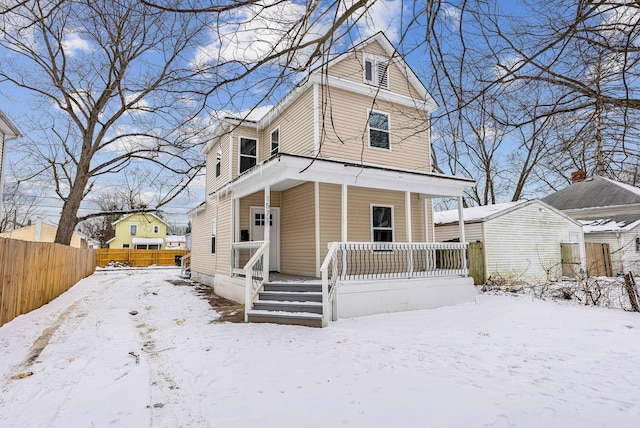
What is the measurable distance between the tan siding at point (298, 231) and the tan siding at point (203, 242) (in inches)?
134

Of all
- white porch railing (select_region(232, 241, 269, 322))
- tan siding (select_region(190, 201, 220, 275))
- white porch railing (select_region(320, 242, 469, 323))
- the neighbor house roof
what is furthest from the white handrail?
the neighbor house roof

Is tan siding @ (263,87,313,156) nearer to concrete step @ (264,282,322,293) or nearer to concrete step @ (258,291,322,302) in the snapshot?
concrete step @ (264,282,322,293)

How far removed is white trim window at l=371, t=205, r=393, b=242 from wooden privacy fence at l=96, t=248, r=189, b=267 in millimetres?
24575

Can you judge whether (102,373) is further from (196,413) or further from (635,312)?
(635,312)

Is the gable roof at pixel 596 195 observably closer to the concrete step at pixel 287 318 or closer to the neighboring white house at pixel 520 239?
the neighboring white house at pixel 520 239

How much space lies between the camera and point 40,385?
4.09 m

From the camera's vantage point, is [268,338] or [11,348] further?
[268,338]

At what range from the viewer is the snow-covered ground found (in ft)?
11.1

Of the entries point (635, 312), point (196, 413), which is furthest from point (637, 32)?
point (635, 312)

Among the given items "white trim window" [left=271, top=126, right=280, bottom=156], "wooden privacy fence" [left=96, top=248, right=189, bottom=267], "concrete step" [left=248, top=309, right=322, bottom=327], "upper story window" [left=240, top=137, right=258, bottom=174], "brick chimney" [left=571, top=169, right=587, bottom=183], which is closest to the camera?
"concrete step" [left=248, top=309, right=322, bottom=327]

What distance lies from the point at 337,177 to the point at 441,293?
4118mm

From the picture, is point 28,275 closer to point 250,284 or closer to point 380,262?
point 250,284

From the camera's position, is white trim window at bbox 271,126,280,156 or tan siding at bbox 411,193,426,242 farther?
white trim window at bbox 271,126,280,156

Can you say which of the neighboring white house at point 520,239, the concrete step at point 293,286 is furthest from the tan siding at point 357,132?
the neighboring white house at point 520,239
